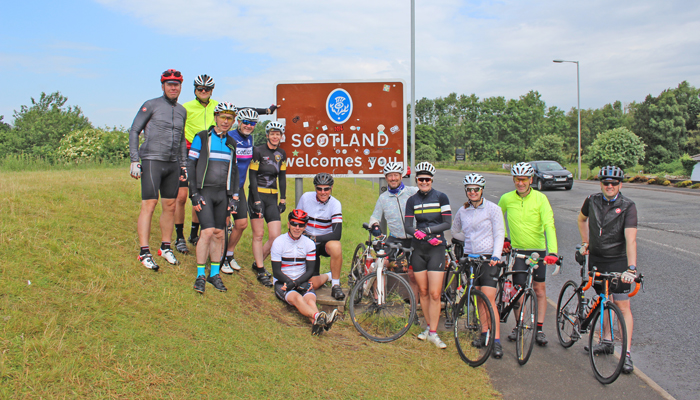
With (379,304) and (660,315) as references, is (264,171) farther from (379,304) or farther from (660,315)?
(660,315)

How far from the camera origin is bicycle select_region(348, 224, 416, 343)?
5664 mm

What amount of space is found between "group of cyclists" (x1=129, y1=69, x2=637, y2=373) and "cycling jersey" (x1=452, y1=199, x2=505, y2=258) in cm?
1

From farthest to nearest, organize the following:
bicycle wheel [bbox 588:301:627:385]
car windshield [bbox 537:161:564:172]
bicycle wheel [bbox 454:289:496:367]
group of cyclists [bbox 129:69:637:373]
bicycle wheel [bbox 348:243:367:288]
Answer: car windshield [bbox 537:161:564:172], bicycle wheel [bbox 348:243:367:288], group of cyclists [bbox 129:69:637:373], bicycle wheel [bbox 454:289:496:367], bicycle wheel [bbox 588:301:627:385]

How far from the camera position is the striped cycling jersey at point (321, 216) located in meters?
6.48

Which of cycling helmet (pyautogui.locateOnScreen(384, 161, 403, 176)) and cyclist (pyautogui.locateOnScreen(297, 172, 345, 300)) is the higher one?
cycling helmet (pyautogui.locateOnScreen(384, 161, 403, 176))

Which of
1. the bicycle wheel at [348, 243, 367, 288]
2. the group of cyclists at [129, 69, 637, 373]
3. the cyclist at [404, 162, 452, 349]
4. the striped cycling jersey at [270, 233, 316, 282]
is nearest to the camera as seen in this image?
the group of cyclists at [129, 69, 637, 373]

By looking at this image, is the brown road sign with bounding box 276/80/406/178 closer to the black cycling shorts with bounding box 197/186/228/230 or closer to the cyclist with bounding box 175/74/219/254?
the cyclist with bounding box 175/74/219/254

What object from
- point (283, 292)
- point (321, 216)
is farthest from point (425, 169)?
point (283, 292)

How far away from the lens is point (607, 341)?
4.80 metres

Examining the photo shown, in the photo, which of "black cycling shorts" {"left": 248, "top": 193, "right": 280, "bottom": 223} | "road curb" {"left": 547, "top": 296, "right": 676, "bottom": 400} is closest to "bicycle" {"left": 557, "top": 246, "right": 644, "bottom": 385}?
"road curb" {"left": 547, "top": 296, "right": 676, "bottom": 400}

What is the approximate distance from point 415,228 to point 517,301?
59.0 inches

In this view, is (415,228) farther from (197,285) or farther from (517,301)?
(197,285)

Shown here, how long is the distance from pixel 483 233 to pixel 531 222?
601mm

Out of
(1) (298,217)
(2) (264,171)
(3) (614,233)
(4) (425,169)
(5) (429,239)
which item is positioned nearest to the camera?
(3) (614,233)
